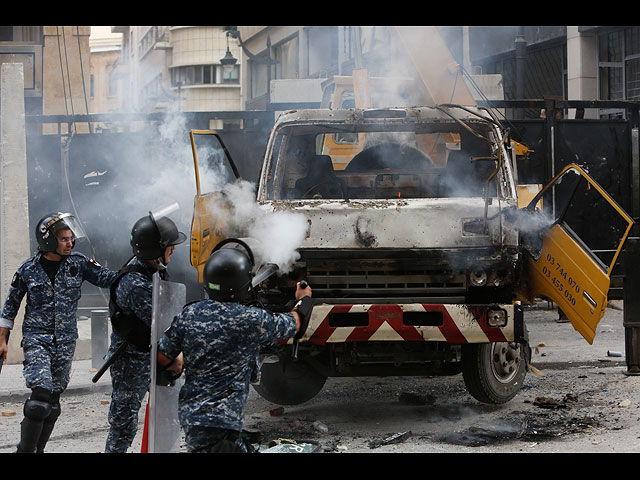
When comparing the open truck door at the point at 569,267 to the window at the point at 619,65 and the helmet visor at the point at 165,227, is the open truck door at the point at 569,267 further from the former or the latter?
the window at the point at 619,65

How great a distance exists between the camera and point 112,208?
12.4 m

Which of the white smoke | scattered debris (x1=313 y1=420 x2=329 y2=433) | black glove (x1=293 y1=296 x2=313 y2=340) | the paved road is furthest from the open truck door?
black glove (x1=293 y1=296 x2=313 y2=340)

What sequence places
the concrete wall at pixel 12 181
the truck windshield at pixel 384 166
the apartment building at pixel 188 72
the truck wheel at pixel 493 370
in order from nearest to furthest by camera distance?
the truck wheel at pixel 493 370, the truck windshield at pixel 384 166, the concrete wall at pixel 12 181, the apartment building at pixel 188 72

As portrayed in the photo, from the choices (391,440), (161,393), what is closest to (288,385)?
(391,440)

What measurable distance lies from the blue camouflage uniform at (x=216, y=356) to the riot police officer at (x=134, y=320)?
0.82 m

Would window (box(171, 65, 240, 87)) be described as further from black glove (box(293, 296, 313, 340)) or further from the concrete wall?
black glove (box(293, 296, 313, 340))

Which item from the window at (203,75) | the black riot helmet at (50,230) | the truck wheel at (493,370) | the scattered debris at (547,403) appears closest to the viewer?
the black riot helmet at (50,230)

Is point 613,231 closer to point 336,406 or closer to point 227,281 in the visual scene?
point 336,406

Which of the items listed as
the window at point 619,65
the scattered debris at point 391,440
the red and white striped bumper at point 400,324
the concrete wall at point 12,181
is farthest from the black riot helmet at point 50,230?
the window at point 619,65

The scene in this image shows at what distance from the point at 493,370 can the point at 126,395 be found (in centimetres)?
291

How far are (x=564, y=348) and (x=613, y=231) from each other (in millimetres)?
3338

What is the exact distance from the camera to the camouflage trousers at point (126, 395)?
4.81 m
